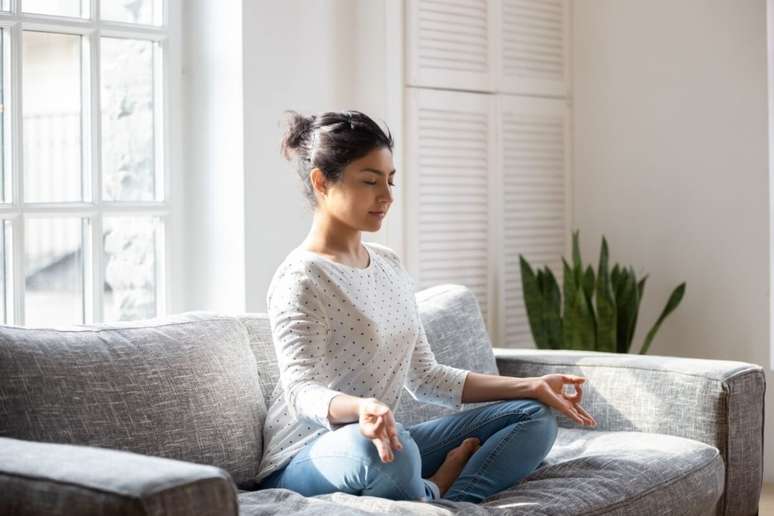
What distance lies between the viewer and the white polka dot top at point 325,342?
239cm

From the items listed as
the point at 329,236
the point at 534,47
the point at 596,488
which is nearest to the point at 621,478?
the point at 596,488

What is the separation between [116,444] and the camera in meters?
2.32

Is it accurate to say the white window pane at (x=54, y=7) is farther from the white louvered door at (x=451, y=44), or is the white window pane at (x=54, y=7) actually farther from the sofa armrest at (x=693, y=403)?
the sofa armrest at (x=693, y=403)

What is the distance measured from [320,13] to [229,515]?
2304 millimetres

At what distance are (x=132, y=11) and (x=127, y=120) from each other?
1.03 ft

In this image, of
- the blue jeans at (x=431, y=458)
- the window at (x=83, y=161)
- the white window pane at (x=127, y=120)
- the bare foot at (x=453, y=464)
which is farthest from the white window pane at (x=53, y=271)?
the bare foot at (x=453, y=464)

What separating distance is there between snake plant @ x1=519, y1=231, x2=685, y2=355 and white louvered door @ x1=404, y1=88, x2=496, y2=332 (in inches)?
7.1

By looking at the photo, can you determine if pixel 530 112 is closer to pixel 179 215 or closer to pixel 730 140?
pixel 730 140

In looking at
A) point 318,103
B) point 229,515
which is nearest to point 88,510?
point 229,515

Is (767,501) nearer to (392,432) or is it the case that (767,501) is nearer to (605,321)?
(605,321)

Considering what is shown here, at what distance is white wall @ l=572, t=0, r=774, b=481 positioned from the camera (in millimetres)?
4098

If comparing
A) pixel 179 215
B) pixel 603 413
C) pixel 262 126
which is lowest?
pixel 603 413

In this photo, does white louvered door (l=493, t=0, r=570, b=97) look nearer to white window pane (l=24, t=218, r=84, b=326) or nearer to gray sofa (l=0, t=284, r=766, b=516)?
gray sofa (l=0, t=284, r=766, b=516)

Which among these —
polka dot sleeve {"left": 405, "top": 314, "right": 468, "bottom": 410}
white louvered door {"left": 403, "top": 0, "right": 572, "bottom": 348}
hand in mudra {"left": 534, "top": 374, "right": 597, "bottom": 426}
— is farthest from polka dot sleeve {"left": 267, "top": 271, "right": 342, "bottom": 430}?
white louvered door {"left": 403, "top": 0, "right": 572, "bottom": 348}
